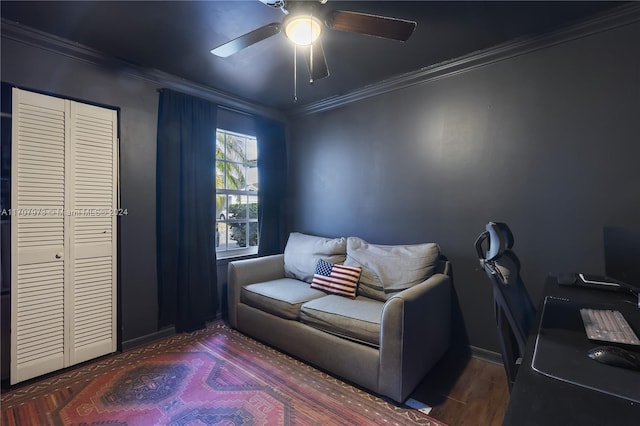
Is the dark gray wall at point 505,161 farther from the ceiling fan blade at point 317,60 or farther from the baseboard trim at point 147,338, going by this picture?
the baseboard trim at point 147,338

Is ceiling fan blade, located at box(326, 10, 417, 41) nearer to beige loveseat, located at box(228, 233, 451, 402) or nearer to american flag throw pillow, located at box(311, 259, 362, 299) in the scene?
beige loveseat, located at box(228, 233, 451, 402)

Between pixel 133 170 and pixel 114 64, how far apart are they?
0.87 metres

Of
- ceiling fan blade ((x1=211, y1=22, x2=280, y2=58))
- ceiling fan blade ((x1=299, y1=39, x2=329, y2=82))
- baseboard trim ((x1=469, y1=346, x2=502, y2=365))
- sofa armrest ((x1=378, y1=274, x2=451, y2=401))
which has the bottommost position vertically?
baseboard trim ((x1=469, y1=346, x2=502, y2=365))

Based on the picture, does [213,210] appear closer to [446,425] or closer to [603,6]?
[446,425]

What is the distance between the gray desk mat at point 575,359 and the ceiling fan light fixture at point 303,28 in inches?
69.7

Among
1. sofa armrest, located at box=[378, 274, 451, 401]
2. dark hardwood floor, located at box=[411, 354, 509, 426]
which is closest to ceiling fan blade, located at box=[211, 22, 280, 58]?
sofa armrest, located at box=[378, 274, 451, 401]

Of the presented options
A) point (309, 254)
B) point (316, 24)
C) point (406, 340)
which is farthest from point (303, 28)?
point (309, 254)

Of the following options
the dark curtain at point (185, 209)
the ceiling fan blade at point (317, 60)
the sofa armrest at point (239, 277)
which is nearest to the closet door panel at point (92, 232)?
the dark curtain at point (185, 209)

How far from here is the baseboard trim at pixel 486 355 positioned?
2.36 m

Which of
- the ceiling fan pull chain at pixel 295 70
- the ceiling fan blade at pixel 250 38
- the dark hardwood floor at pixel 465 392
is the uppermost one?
the ceiling fan pull chain at pixel 295 70

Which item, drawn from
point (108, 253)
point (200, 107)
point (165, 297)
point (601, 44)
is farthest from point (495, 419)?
point (200, 107)

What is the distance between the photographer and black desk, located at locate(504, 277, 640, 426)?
0.68m

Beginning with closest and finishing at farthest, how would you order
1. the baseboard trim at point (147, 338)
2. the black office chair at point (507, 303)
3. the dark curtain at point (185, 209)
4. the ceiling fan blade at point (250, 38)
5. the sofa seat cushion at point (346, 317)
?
the black office chair at point (507, 303) < the ceiling fan blade at point (250, 38) < the sofa seat cushion at point (346, 317) < the baseboard trim at point (147, 338) < the dark curtain at point (185, 209)

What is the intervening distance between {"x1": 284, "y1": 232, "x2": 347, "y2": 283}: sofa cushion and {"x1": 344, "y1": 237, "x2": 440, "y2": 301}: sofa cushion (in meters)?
0.20
